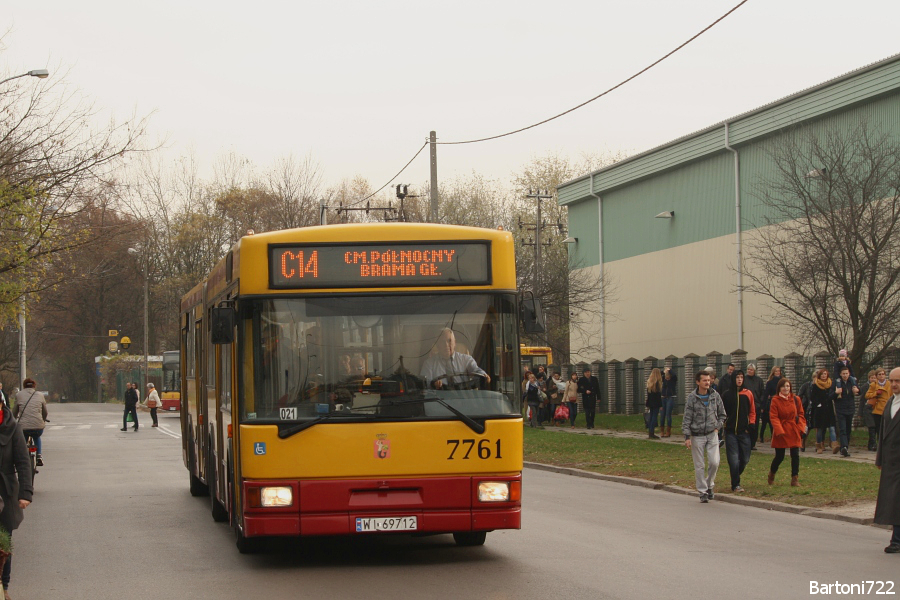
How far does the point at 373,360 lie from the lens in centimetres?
948

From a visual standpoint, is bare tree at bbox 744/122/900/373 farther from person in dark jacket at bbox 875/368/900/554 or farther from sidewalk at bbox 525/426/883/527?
person in dark jacket at bbox 875/368/900/554

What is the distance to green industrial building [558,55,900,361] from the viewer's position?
34.2 m

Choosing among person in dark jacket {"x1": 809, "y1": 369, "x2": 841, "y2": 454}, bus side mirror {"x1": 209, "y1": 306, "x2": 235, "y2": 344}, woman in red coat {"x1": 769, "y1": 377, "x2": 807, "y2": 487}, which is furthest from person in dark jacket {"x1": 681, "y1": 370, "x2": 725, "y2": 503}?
bus side mirror {"x1": 209, "y1": 306, "x2": 235, "y2": 344}

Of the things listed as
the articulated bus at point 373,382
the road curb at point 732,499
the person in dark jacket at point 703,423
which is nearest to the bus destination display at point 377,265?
the articulated bus at point 373,382

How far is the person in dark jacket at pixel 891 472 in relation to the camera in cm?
1046

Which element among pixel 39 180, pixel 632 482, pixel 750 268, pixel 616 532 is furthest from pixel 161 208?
pixel 616 532

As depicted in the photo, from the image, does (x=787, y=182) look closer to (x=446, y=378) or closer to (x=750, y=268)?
(x=750, y=268)

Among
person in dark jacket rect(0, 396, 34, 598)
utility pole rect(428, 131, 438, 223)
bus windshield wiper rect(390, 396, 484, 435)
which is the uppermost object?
utility pole rect(428, 131, 438, 223)

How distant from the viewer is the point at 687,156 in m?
42.4

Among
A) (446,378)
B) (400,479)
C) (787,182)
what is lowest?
(400,479)

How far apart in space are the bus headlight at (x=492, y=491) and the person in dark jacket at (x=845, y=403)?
14.1 meters

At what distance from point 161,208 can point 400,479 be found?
59932 mm

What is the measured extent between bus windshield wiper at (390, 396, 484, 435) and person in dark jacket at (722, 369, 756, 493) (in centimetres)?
770

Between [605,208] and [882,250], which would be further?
[605,208]
